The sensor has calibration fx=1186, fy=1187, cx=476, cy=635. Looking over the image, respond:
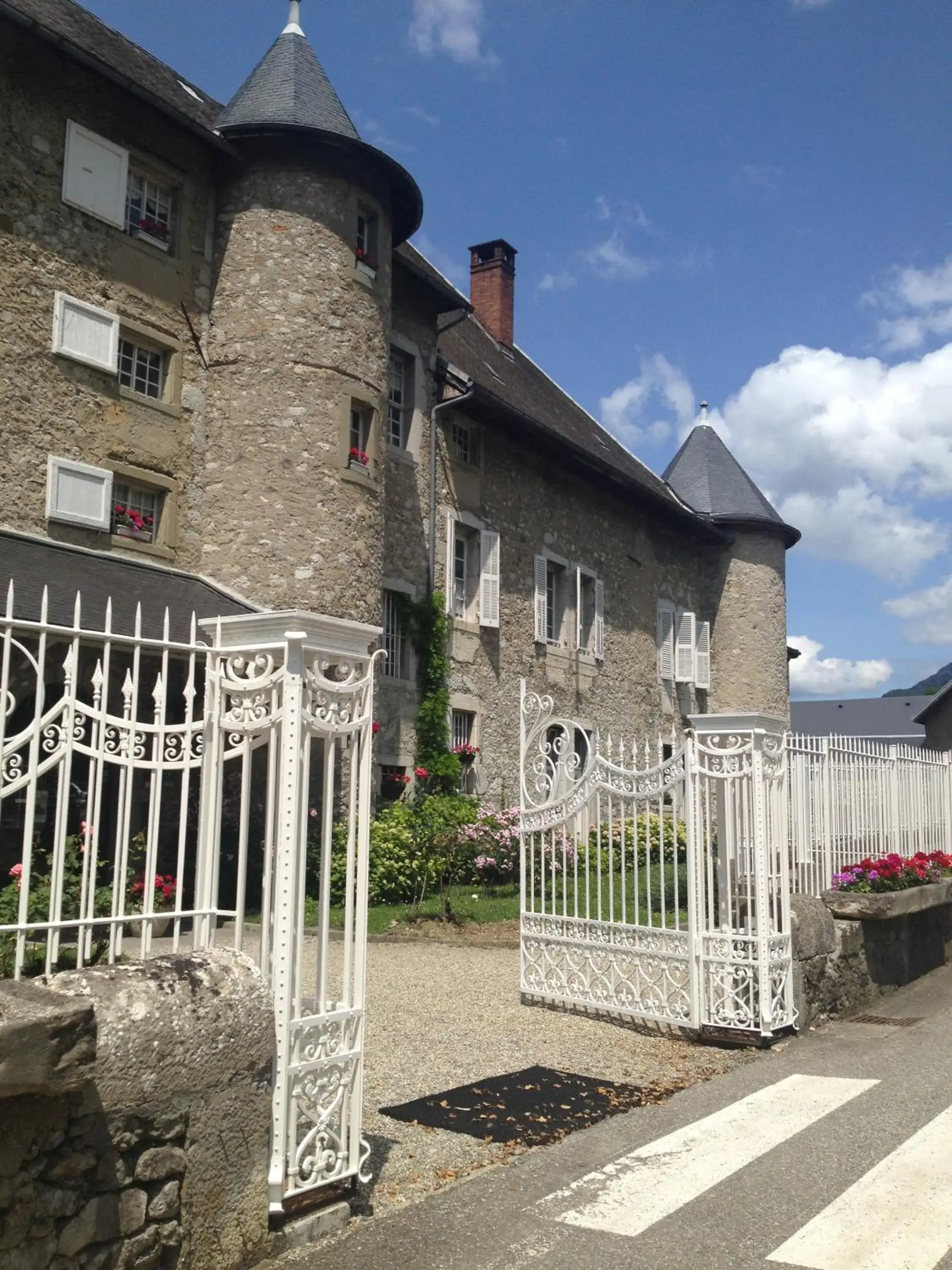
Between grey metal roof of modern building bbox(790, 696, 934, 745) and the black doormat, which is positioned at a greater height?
grey metal roof of modern building bbox(790, 696, 934, 745)

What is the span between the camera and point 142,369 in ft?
46.9

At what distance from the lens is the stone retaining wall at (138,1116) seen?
2.90 m

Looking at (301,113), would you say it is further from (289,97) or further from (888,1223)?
(888,1223)

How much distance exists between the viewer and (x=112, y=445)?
44.4 feet

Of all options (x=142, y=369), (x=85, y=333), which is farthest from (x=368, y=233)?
(x=85, y=333)

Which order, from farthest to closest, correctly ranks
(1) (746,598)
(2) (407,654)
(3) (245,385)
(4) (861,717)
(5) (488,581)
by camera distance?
(4) (861,717) < (1) (746,598) < (5) (488,581) < (2) (407,654) < (3) (245,385)

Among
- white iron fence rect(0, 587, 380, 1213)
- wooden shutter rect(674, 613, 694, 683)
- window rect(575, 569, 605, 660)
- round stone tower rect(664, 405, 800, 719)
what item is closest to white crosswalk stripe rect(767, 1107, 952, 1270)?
white iron fence rect(0, 587, 380, 1213)

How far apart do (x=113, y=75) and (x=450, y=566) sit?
795cm

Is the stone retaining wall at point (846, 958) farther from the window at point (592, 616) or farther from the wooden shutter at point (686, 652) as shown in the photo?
the wooden shutter at point (686, 652)

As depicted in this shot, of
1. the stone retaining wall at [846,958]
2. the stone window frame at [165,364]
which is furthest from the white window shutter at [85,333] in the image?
the stone retaining wall at [846,958]

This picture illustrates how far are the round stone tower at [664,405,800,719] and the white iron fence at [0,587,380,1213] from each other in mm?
21832

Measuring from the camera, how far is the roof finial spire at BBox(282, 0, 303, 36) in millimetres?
16141

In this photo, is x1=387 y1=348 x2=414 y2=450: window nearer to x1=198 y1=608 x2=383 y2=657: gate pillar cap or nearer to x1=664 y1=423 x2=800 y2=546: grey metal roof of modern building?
x1=664 y1=423 x2=800 y2=546: grey metal roof of modern building

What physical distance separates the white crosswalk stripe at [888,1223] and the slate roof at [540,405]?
14532mm
